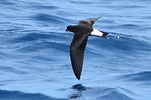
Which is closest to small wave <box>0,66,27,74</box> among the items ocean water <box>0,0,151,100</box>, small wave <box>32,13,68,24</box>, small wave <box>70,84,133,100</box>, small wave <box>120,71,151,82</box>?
ocean water <box>0,0,151,100</box>

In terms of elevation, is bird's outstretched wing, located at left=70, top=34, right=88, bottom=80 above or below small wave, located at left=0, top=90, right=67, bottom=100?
above

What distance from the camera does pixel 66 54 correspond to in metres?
12.2

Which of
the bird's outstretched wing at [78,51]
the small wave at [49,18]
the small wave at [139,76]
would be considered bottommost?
the small wave at [49,18]

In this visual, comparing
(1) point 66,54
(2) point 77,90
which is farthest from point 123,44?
(2) point 77,90

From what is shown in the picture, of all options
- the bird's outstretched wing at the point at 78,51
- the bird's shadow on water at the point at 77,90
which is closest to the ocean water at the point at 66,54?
the bird's shadow on water at the point at 77,90

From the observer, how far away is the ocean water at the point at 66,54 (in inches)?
372

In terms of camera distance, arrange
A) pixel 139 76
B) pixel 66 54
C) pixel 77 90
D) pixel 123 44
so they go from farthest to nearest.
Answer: pixel 123 44
pixel 66 54
pixel 139 76
pixel 77 90

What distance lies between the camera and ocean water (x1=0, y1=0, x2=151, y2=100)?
31.0 ft

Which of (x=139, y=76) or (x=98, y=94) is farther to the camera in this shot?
(x=139, y=76)

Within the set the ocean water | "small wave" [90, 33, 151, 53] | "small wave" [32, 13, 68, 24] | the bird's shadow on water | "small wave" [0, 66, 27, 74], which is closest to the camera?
the bird's shadow on water

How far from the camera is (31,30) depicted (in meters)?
14.3

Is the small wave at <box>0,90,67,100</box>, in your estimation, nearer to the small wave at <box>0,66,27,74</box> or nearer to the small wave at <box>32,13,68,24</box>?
the small wave at <box>0,66,27,74</box>

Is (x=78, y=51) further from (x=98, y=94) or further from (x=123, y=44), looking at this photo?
(x=123, y=44)

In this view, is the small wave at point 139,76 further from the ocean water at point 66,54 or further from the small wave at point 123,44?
the small wave at point 123,44
